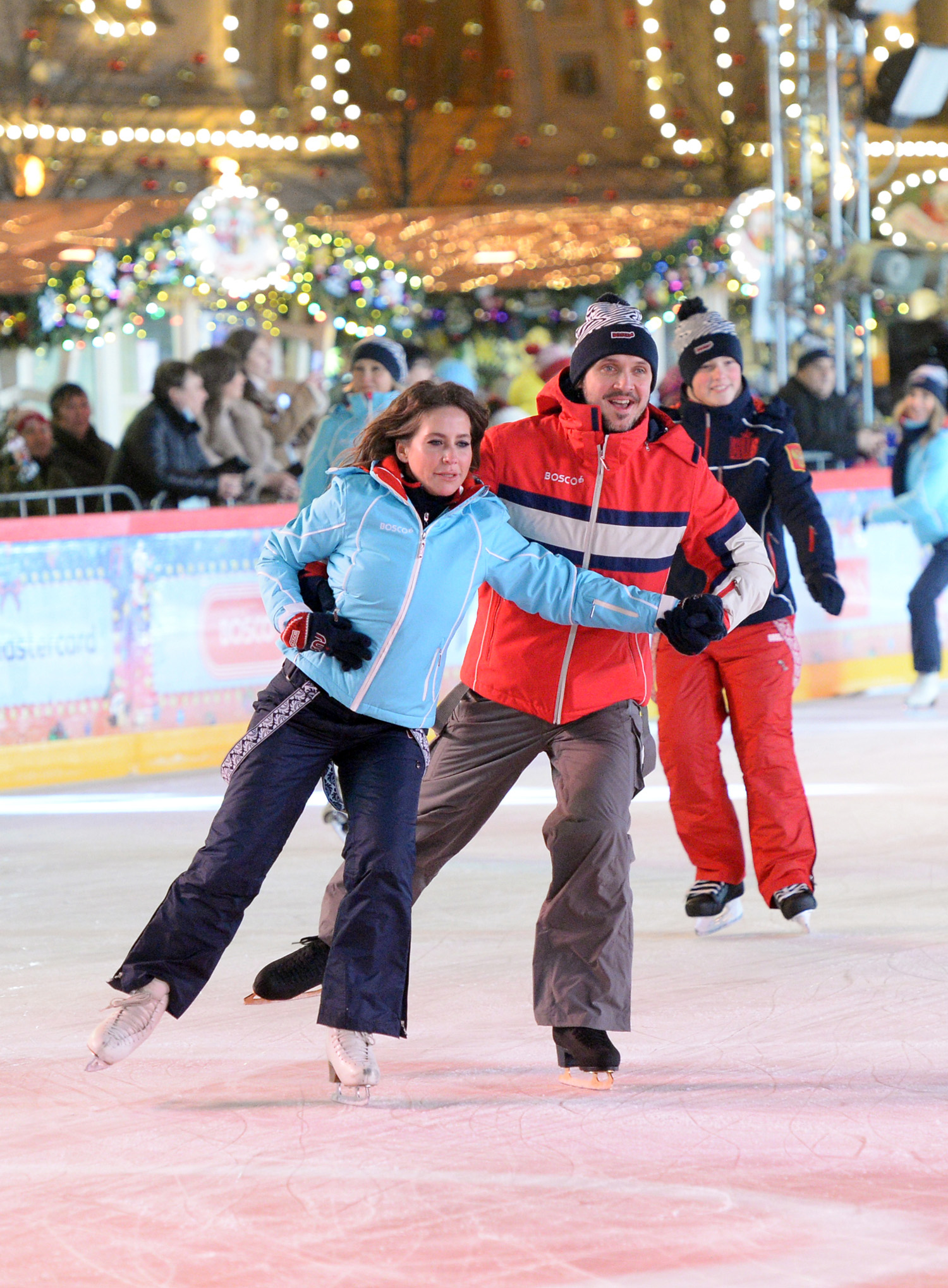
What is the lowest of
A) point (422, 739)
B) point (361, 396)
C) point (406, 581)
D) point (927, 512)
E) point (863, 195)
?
point (927, 512)

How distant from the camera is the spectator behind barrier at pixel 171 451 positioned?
886cm

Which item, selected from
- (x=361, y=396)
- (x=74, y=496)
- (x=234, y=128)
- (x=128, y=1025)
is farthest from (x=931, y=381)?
(x=234, y=128)

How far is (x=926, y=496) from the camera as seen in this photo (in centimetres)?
956

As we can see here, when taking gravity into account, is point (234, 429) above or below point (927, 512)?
above

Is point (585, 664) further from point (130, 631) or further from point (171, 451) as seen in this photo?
point (171, 451)

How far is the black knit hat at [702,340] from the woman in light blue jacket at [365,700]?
→ 5.11ft

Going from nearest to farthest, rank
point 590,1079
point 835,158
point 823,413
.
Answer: point 590,1079 < point 823,413 < point 835,158

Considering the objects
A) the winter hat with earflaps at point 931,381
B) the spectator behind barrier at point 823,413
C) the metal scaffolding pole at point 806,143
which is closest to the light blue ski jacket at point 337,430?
the winter hat with earflaps at point 931,381

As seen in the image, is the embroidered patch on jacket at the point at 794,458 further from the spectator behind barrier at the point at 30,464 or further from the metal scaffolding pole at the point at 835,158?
the metal scaffolding pole at the point at 835,158

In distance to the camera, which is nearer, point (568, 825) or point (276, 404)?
point (568, 825)

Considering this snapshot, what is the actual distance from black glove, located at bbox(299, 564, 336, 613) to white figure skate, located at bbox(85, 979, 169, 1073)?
78cm

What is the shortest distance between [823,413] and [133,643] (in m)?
4.80

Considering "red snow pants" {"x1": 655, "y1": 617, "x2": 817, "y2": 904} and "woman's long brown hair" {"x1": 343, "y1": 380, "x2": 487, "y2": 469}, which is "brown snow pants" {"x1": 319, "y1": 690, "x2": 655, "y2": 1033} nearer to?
"woman's long brown hair" {"x1": 343, "y1": 380, "x2": 487, "y2": 469}

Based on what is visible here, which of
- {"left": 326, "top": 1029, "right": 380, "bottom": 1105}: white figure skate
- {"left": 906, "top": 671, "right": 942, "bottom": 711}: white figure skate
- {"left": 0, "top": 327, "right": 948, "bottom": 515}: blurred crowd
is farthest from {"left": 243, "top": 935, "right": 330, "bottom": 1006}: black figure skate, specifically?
{"left": 906, "top": 671, "right": 942, "bottom": 711}: white figure skate
